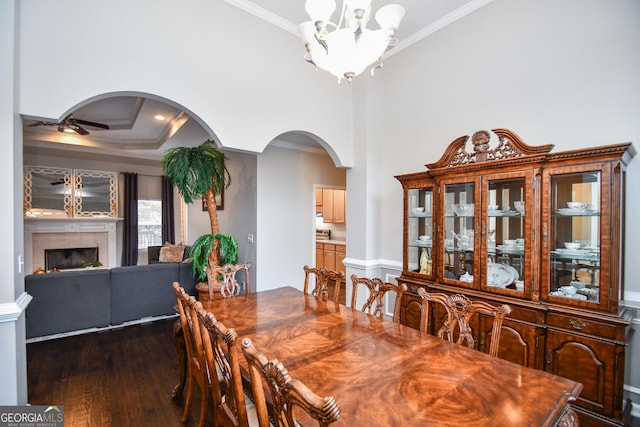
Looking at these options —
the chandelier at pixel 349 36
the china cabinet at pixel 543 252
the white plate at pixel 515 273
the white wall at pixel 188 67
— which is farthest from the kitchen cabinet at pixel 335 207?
the chandelier at pixel 349 36

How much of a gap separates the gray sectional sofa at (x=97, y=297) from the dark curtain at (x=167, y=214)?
12.1 feet

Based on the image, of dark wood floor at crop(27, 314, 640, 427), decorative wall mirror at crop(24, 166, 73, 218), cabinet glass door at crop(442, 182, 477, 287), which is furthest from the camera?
decorative wall mirror at crop(24, 166, 73, 218)

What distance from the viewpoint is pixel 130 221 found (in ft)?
23.6

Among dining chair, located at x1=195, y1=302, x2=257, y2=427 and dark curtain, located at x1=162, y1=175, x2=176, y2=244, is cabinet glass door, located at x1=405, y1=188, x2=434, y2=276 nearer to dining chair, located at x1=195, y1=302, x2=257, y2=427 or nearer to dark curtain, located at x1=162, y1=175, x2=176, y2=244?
dining chair, located at x1=195, y1=302, x2=257, y2=427

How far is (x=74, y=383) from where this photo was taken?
2.68m

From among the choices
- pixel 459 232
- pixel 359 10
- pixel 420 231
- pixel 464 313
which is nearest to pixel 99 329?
pixel 420 231

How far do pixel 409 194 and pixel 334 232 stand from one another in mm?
4633

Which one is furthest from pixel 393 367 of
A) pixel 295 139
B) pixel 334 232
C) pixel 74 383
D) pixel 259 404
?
pixel 334 232

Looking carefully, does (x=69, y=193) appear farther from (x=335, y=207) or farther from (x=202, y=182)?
(x=335, y=207)

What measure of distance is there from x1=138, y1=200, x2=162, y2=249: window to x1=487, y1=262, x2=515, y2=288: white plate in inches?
301

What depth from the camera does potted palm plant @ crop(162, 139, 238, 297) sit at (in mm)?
4039

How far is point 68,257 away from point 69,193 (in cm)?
141

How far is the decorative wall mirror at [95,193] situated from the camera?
21.6ft

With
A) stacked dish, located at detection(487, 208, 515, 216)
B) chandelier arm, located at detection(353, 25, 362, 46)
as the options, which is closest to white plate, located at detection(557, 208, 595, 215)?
stacked dish, located at detection(487, 208, 515, 216)
